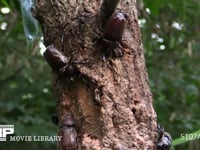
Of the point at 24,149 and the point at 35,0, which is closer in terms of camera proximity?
the point at 35,0

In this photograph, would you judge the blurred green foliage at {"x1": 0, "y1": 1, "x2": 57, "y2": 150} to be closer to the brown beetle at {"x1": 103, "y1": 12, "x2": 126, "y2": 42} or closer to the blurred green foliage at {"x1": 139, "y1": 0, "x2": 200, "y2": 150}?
the blurred green foliage at {"x1": 139, "y1": 0, "x2": 200, "y2": 150}

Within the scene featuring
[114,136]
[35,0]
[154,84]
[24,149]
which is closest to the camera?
[114,136]

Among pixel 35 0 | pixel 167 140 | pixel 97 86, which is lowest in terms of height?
pixel 167 140

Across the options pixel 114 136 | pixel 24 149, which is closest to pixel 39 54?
pixel 24 149

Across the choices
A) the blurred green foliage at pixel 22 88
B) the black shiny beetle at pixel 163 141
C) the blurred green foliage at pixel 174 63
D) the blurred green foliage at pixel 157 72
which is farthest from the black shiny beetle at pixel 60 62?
the blurred green foliage at pixel 174 63

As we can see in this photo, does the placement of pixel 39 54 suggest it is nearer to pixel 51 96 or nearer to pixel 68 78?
pixel 51 96

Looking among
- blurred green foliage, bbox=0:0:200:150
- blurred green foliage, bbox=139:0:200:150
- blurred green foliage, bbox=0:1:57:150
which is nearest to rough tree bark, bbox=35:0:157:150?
blurred green foliage, bbox=0:1:57:150

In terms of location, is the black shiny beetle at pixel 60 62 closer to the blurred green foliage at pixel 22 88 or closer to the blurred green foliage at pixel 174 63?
the blurred green foliage at pixel 22 88
